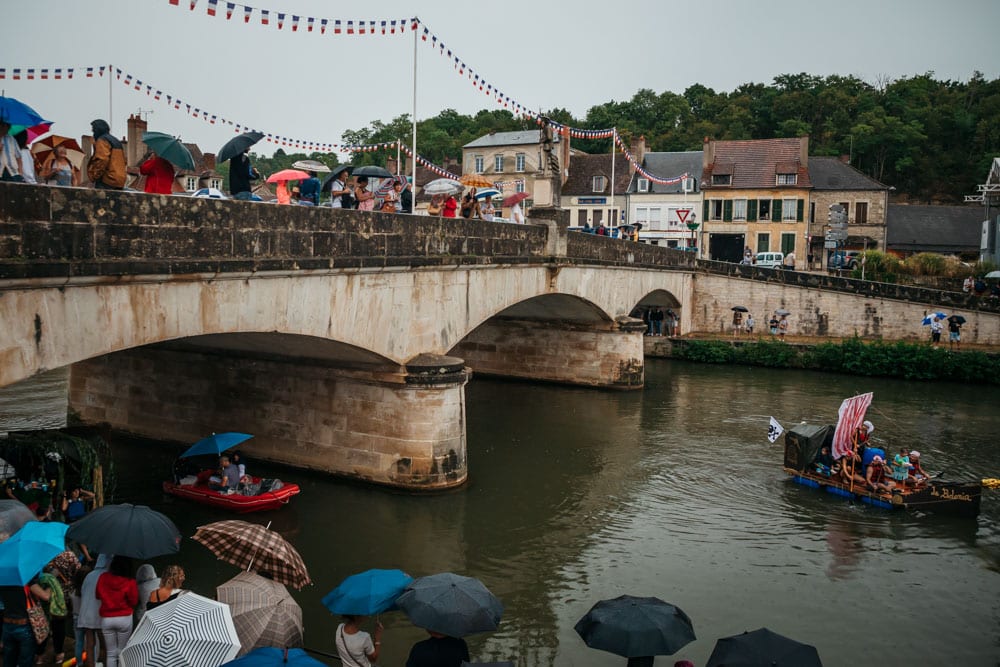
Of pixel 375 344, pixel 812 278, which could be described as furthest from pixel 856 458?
pixel 812 278

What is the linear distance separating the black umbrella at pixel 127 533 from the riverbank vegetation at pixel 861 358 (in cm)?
2744

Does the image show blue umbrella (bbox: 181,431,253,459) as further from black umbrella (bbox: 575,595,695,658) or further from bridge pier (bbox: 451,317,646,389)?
bridge pier (bbox: 451,317,646,389)

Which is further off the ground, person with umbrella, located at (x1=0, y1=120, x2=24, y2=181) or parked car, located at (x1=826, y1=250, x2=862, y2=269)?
person with umbrella, located at (x1=0, y1=120, x2=24, y2=181)

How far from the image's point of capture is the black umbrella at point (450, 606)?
25.7ft

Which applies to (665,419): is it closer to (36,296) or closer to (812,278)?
(812,278)

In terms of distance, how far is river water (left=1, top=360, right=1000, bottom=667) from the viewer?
36.8ft

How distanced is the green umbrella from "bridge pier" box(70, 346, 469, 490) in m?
5.81

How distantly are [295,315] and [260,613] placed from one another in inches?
228

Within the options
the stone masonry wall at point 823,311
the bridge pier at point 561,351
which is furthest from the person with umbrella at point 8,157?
the stone masonry wall at point 823,311

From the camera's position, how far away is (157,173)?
11.6m

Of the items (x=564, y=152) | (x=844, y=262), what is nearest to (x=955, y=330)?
(x=844, y=262)

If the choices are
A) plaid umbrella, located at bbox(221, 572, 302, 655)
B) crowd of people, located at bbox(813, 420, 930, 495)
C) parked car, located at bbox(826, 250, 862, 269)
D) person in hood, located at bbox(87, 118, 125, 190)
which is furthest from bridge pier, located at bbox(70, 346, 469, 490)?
parked car, located at bbox(826, 250, 862, 269)

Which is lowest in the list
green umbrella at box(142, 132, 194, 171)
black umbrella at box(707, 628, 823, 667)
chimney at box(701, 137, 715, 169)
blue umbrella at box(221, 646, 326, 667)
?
black umbrella at box(707, 628, 823, 667)

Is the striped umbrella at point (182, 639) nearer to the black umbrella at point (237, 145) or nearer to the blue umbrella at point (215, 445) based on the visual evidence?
the black umbrella at point (237, 145)
